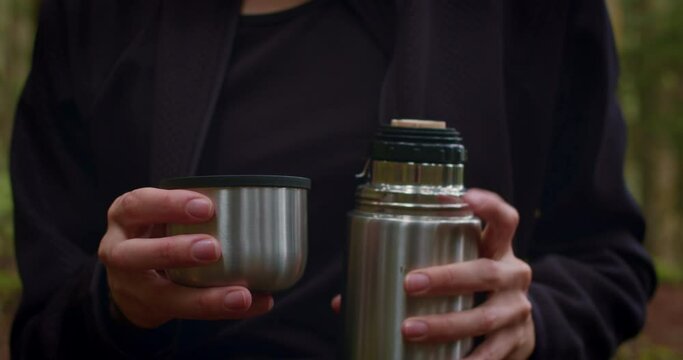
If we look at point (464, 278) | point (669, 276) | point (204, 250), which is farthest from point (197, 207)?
point (669, 276)

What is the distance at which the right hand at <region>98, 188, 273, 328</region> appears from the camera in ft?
2.33

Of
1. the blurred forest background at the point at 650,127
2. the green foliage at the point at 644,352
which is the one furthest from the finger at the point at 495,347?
the green foliage at the point at 644,352

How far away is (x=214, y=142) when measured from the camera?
104 centimetres

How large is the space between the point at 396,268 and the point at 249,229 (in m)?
0.13

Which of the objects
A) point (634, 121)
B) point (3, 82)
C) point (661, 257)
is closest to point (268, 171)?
point (634, 121)

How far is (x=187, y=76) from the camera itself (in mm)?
1050

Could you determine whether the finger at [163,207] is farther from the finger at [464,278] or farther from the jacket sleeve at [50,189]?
the jacket sleeve at [50,189]

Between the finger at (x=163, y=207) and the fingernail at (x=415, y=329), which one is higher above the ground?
the finger at (x=163, y=207)

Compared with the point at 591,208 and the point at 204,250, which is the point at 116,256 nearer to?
the point at 204,250

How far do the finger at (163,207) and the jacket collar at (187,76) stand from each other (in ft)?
0.74

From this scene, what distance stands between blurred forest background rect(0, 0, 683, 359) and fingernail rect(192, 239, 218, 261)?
3076 mm

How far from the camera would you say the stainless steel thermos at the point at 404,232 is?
0.73 metres

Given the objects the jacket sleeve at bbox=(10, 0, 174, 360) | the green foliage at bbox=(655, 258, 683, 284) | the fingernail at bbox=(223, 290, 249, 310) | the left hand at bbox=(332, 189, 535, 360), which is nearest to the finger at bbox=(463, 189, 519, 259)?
the left hand at bbox=(332, 189, 535, 360)

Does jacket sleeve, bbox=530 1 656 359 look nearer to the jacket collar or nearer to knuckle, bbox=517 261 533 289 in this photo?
knuckle, bbox=517 261 533 289
